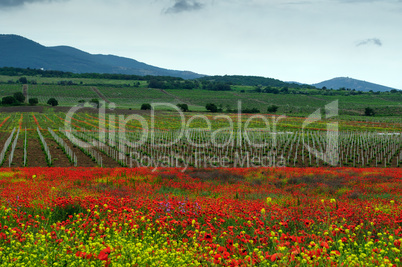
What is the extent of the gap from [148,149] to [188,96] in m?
122

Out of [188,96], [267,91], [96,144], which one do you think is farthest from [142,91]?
[96,144]

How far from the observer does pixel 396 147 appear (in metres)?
39.7

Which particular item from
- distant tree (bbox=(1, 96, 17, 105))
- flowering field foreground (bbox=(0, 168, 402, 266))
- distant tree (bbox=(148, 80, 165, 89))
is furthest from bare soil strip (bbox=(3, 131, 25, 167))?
distant tree (bbox=(148, 80, 165, 89))

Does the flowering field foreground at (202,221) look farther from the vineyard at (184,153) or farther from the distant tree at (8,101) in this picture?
the distant tree at (8,101)

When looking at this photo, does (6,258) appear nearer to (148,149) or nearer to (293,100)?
(148,149)

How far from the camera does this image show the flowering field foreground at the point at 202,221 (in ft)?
16.3

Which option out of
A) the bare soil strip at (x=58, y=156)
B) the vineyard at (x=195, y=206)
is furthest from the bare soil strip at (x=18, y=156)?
the bare soil strip at (x=58, y=156)

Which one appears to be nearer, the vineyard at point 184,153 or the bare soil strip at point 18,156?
the bare soil strip at point 18,156

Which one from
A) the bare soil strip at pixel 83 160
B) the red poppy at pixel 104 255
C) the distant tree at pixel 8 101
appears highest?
the distant tree at pixel 8 101

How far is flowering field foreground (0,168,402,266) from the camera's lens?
16.3 ft

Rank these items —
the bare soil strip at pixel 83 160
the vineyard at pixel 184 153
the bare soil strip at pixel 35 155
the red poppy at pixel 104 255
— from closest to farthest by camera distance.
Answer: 1. the red poppy at pixel 104 255
2. the bare soil strip at pixel 83 160
3. the bare soil strip at pixel 35 155
4. the vineyard at pixel 184 153

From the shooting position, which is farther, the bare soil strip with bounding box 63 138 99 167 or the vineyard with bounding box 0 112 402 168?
the vineyard with bounding box 0 112 402 168

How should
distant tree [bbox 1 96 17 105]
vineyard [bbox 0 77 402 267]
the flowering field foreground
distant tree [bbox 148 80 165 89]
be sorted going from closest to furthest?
the flowering field foreground, vineyard [bbox 0 77 402 267], distant tree [bbox 1 96 17 105], distant tree [bbox 148 80 165 89]

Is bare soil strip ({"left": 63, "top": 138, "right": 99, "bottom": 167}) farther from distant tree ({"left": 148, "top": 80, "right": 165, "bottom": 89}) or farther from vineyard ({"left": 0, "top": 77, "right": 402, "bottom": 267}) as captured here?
distant tree ({"left": 148, "top": 80, "right": 165, "bottom": 89})
